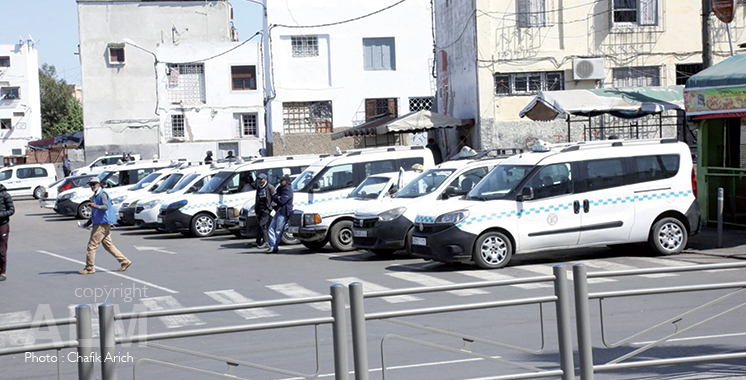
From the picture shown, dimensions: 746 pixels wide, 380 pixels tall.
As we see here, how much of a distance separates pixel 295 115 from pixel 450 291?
3632cm

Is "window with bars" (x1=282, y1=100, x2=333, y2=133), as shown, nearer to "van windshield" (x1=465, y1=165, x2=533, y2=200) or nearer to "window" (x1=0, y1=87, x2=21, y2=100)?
"van windshield" (x1=465, y1=165, x2=533, y2=200)

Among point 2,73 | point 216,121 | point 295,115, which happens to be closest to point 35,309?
point 295,115

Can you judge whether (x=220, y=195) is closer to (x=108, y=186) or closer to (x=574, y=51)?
(x=108, y=186)

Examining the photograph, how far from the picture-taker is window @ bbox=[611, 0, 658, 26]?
27656 millimetres

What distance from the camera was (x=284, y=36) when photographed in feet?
135

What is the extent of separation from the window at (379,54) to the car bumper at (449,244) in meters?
29.1

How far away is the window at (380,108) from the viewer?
141ft

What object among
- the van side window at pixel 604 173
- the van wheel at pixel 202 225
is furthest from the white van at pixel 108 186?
the van side window at pixel 604 173

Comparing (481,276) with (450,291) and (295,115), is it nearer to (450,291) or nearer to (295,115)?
(450,291)

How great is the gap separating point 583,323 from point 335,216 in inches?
476

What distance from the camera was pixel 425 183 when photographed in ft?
56.1

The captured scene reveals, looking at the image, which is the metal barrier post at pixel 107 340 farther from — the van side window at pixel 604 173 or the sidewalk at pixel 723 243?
the sidewalk at pixel 723 243

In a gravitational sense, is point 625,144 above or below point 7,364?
above

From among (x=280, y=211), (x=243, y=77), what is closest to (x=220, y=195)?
(x=280, y=211)
